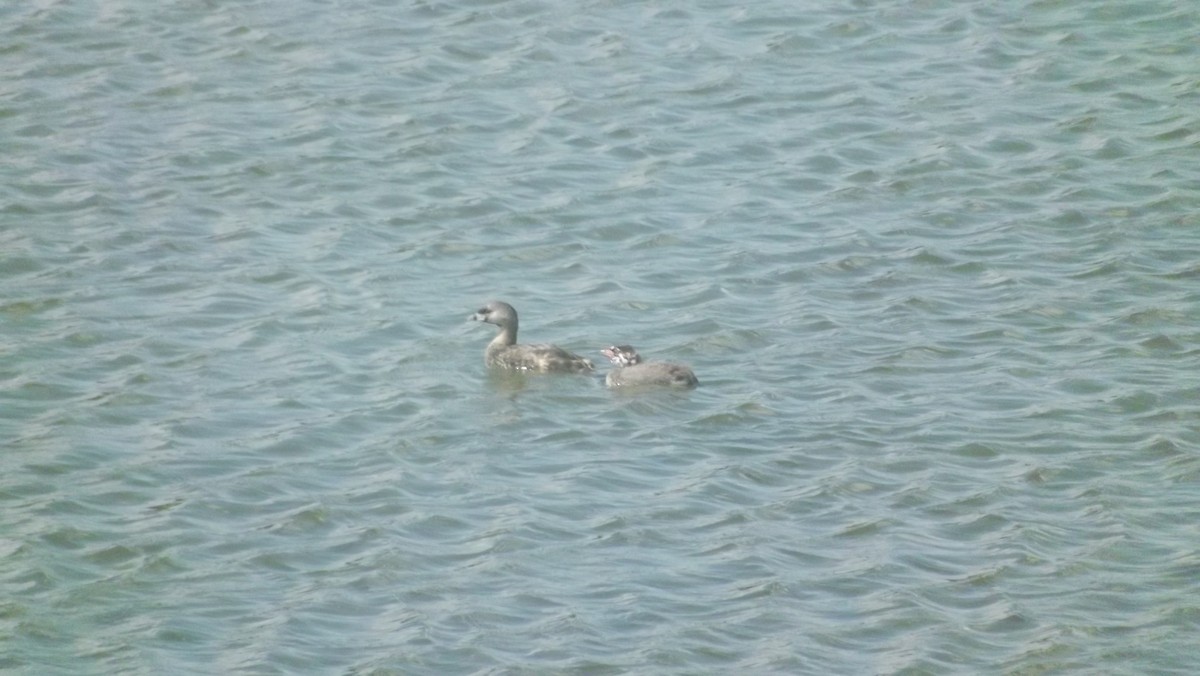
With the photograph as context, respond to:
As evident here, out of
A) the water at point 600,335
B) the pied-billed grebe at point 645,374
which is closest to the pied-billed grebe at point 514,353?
the water at point 600,335

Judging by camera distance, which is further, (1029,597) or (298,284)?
(298,284)

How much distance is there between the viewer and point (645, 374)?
14.8m

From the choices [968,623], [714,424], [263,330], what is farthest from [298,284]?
[968,623]

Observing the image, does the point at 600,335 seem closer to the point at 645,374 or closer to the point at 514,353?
the point at 514,353

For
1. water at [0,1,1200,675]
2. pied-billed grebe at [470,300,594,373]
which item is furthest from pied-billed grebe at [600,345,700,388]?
pied-billed grebe at [470,300,594,373]

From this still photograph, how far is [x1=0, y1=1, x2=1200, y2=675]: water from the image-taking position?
38.7 ft

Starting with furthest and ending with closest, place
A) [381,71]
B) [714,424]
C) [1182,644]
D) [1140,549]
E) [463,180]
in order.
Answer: [381,71], [463,180], [714,424], [1140,549], [1182,644]

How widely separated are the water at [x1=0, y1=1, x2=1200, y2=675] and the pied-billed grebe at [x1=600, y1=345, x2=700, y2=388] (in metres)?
0.12

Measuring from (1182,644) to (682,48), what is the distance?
37.6 ft

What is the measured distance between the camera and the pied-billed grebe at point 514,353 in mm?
15531

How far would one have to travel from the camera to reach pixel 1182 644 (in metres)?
11.5

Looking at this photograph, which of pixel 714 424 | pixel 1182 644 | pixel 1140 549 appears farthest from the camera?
pixel 714 424

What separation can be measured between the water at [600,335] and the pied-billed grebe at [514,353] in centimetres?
18

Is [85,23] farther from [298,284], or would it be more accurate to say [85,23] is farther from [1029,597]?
[1029,597]
